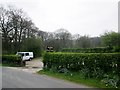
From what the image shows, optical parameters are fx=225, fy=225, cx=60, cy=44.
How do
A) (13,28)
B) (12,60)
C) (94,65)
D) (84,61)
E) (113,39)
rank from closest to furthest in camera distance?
(94,65)
(84,61)
(12,60)
(113,39)
(13,28)

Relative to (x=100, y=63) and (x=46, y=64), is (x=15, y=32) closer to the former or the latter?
(x=46, y=64)

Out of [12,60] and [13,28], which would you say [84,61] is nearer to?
[12,60]

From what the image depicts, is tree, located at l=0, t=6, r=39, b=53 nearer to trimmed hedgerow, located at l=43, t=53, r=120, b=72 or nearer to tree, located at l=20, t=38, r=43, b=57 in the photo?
tree, located at l=20, t=38, r=43, b=57

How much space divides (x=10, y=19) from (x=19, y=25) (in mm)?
2410

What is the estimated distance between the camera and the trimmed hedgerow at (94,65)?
1402 centimetres

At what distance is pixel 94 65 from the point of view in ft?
51.7

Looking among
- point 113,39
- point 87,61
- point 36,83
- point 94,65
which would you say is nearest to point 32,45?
point 113,39

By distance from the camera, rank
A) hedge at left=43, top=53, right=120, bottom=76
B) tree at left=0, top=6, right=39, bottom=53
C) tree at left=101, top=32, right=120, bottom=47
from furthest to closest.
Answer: tree at left=0, top=6, right=39, bottom=53, tree at left=101, top=32, right=120, bottom=47, hedge at left=43, top=53, right=120, bottom=76

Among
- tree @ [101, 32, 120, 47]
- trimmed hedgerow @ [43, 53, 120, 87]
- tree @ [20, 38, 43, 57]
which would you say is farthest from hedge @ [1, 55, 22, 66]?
tree @ [101, 32, 120, 47]

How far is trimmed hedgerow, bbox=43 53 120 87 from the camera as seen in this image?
14.0 m

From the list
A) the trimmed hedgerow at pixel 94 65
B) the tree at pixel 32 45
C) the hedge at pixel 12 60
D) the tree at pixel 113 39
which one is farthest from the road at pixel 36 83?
the tree at pixel 32 45

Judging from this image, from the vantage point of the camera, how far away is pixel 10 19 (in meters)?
49.6

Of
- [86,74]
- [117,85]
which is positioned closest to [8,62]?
[86,74]

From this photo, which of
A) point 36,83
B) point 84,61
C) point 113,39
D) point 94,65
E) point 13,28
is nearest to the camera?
point 36,83
